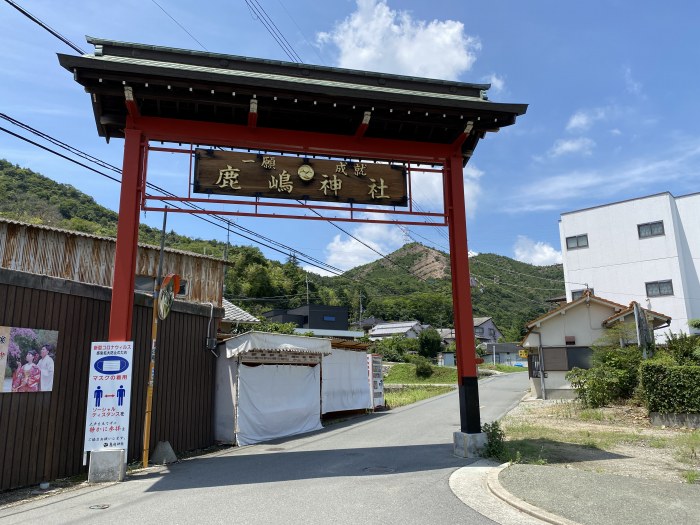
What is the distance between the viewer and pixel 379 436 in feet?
43.0

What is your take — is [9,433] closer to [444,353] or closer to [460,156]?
[460,156]

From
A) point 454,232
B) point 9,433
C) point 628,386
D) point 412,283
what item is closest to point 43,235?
point 9,433

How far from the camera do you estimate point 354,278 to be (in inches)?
2938

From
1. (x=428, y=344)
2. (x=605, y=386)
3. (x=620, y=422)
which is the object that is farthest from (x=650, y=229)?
(x=428, y=344)

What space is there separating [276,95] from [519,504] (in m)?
7.88

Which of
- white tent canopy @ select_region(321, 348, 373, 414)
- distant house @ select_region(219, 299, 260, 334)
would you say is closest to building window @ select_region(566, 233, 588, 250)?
white tent canopy @ select_region(321, 348, 373, 414)

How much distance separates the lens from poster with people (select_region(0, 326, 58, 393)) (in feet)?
23.9

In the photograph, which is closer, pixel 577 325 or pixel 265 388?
pixel 265 388

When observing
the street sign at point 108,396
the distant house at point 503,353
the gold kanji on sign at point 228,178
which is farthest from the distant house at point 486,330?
the street sign at point 108,396

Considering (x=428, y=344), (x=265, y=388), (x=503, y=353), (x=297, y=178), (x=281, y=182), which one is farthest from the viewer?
(x=503, y=353)

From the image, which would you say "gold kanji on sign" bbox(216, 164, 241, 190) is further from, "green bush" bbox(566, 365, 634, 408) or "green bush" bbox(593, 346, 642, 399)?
"green bush" bbox(593, 346, 642, 399)

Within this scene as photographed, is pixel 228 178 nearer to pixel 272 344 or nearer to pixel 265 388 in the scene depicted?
pixel 272 344

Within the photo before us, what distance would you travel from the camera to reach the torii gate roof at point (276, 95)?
Answer: 28.7 ft

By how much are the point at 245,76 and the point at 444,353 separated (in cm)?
5639
